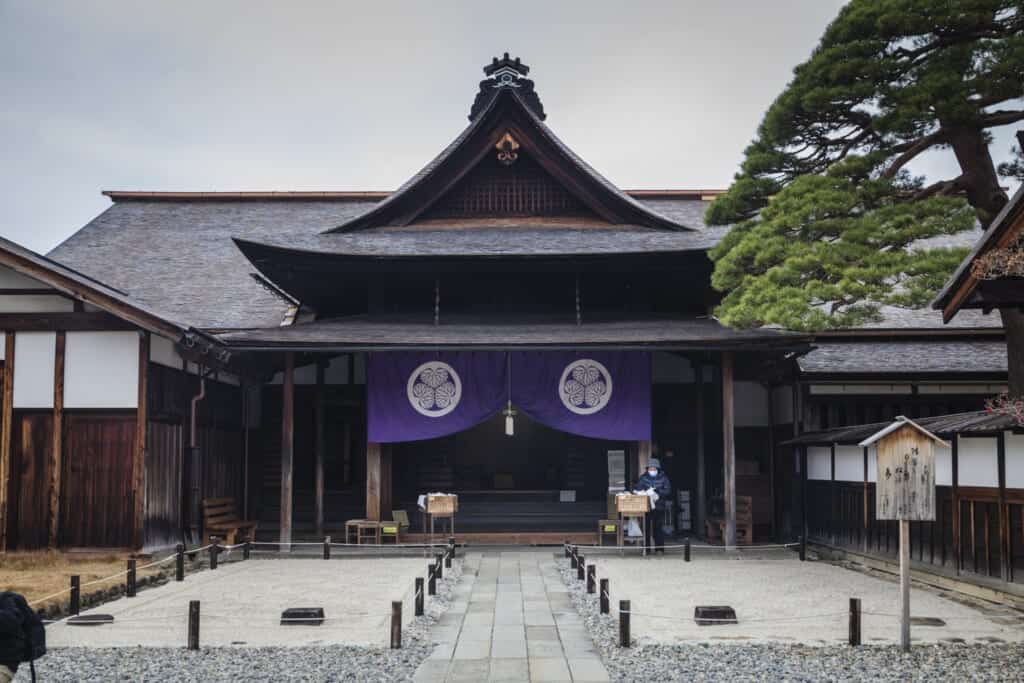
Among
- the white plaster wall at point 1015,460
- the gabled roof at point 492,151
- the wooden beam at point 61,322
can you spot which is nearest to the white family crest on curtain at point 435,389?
the gabled roof at point 492,151

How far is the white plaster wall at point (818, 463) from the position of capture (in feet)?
54.1

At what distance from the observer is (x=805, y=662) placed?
320 inches

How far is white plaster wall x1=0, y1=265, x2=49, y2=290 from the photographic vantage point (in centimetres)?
1507

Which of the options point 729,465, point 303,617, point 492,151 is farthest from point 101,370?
point 729,465

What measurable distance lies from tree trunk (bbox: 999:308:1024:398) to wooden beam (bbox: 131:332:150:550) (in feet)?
40.5

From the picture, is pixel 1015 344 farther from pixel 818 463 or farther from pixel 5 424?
pixel 5 424

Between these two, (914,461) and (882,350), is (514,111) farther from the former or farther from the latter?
(914,461)

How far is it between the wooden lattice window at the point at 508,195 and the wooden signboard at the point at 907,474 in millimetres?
11372

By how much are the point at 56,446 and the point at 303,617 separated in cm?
690

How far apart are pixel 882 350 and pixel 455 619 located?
11712mm

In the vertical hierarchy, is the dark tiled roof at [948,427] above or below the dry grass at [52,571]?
above

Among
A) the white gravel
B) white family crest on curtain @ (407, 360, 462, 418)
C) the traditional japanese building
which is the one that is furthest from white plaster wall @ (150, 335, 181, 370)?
the white gravel

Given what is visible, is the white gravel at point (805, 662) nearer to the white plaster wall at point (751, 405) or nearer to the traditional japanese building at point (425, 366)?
the traditional japanese building at point (425, 366)

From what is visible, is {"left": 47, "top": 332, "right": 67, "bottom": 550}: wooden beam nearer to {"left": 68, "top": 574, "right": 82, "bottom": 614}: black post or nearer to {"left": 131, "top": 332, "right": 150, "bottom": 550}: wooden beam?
{"left": 131, "top": 332, "right": 150, "bottom": 550}: wooden beam
